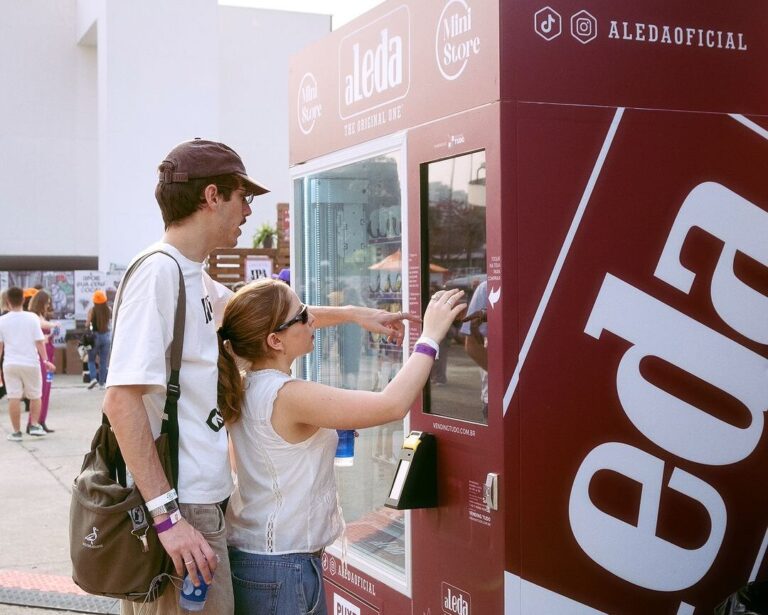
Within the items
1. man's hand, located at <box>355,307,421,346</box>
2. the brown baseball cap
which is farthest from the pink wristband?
man's hand, located at <box>355,307,421,346</box>

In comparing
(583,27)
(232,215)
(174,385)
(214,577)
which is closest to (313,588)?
(214,577)

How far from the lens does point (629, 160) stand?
2928 millimetres

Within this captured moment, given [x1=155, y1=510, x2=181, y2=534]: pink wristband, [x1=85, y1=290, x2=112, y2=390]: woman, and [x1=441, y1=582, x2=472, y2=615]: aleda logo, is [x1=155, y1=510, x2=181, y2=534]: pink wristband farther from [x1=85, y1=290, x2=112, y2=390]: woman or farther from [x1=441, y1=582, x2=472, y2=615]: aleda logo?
[x1=85, y1=290, x2=112, y2=390]: woman

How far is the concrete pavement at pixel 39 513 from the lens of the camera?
5328 mm

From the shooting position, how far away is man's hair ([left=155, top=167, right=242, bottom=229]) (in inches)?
97.3

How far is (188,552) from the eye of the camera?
225 cm

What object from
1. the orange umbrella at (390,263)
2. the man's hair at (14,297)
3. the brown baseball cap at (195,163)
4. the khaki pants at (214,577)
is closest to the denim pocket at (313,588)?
the khaki pants at (214,577)

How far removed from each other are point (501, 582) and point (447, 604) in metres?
0.39

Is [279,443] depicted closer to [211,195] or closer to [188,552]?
[188,552]

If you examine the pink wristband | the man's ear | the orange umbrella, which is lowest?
the pink wristband

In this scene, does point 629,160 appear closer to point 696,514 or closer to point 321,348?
→ point 696,514

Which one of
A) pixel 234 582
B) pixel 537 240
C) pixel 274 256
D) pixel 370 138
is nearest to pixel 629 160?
pixel 537 240

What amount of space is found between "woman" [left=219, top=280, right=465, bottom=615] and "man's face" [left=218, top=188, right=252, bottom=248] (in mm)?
149

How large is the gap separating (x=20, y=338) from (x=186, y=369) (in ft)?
27.8
